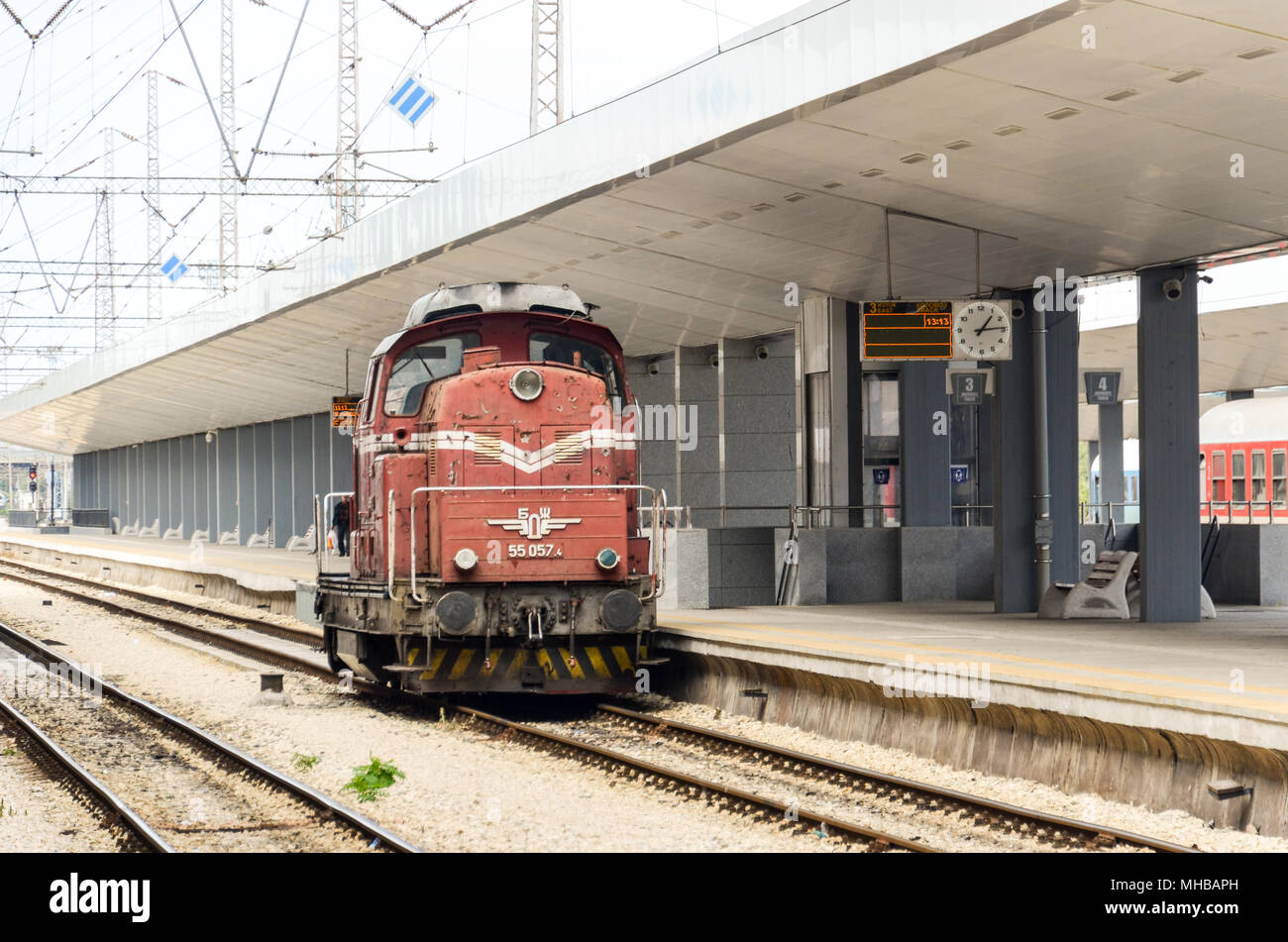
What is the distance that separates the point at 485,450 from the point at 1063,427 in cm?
887

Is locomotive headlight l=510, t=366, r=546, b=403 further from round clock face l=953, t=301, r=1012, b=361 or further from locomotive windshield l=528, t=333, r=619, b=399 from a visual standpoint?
round clock face l=953, t=301, r=1012, b=361

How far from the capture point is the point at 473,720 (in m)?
13.4

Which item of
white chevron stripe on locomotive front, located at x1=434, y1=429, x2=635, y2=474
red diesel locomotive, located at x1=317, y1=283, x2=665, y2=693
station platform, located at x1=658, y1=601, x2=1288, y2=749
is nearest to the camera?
station platform, located at x1=658, y1=601, x2=1288, y2=749

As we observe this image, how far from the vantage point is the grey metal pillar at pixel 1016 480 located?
61.7 feet

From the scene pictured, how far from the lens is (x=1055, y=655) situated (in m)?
12.4

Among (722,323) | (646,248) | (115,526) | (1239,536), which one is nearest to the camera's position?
(646,248)

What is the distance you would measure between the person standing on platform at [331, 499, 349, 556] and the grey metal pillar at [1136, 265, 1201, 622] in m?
9.06

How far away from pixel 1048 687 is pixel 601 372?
5.96 m

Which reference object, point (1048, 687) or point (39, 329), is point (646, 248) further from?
point (39, 329)

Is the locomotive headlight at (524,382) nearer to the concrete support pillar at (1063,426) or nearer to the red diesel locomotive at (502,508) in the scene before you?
the red diesel locomotive at (502,508)

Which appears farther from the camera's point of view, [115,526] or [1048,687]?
[115,526]

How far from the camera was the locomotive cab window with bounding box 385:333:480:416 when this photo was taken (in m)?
13.8

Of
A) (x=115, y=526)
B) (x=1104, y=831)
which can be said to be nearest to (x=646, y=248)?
(x=1104, y=831)

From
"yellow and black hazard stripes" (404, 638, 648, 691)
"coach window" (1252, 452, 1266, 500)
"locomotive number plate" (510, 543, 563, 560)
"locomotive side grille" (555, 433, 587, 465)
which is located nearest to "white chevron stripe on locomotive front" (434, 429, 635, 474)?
"locomotive side grille" (555, 433, 587, 465)
